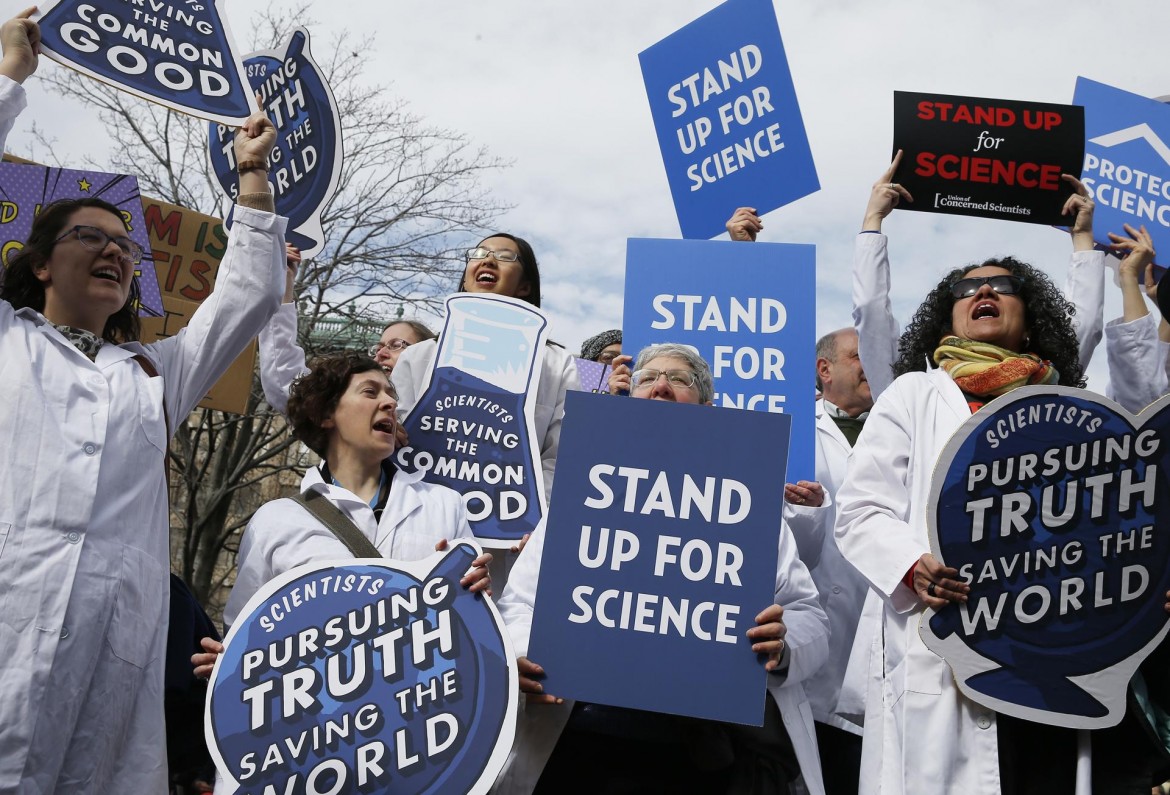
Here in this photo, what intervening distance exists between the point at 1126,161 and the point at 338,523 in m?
3.94

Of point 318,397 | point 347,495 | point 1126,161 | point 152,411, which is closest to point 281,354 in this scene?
point 318,397

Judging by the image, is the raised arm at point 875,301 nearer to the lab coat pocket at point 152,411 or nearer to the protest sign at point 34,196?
the lab coat pocket at point 152,411

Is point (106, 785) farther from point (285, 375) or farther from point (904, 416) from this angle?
point (904, 416)

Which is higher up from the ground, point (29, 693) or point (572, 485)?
point (572, 485)

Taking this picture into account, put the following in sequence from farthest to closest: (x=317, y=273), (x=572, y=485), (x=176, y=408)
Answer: (x=317, y=273) < (x=176, y=408) < (x=572, y=485)

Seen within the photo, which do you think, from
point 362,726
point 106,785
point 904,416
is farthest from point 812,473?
point 106,785

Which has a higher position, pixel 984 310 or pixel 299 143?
pixel 299 143

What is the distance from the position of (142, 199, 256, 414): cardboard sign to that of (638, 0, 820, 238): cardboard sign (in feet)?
7.57

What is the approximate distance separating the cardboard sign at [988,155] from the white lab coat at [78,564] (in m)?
2.82

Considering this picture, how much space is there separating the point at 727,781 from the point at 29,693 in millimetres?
1789

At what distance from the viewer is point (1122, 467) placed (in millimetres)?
3354

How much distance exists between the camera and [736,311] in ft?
15.8

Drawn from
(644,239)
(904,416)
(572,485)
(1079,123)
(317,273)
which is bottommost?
(572,485)

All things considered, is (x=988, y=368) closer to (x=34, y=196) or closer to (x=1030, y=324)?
(x=1030, y=324)
